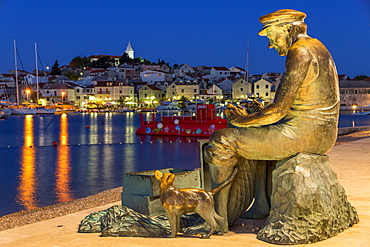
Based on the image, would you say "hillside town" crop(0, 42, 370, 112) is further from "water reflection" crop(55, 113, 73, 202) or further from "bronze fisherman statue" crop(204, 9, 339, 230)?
"bronze fisherman statue" crop(204, 9, 339, 230)

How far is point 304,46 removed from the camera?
14.4ft

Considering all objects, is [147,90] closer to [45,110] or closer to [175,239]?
[45,110]

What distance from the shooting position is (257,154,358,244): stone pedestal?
4148 mm

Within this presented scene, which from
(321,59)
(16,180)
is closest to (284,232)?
(321,59)

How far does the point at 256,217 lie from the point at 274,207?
77cm

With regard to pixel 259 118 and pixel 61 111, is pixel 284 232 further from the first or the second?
pixel 61 111

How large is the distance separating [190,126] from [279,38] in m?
32.0

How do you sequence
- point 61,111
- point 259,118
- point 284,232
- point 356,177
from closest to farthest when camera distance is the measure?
1. point 284,232
2. point 259,118
3. point 356,177
4. point 61,111

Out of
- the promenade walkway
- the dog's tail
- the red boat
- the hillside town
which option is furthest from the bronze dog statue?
the hillside town

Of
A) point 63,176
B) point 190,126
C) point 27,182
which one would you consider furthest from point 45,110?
point 27,182

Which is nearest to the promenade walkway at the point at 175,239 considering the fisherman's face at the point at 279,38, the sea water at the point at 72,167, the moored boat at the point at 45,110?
the fisherman's face at the point at 279,38

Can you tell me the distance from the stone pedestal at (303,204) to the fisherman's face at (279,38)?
1036 millimetres

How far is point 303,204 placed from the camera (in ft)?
13.7

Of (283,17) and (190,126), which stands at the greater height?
(283,17)
